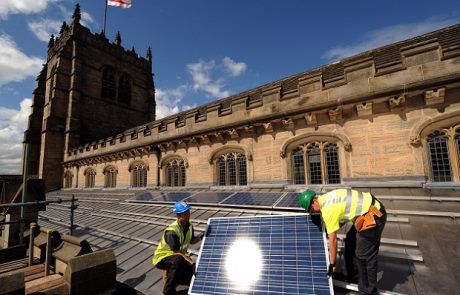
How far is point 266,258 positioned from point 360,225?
1.60 m

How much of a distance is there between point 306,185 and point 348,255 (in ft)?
18.9

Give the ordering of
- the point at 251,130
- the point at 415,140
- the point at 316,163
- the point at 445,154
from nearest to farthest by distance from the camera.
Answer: the point at 445,154 → the point at 415,140 → the point at 316,163 → the point at 251,130

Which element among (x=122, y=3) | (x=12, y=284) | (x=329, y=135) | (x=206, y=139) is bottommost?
(x=12, y=284)

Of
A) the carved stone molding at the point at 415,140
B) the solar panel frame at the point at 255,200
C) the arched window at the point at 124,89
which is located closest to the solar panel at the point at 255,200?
the solar panel frame at the point at 255,200

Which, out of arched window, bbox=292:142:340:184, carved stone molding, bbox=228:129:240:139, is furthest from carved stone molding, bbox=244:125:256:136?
arched window, bbox=292:142:340:184

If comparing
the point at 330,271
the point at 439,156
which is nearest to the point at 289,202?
the point at 330,271

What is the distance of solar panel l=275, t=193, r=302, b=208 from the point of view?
6.78 meters

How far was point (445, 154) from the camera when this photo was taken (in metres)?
7.65

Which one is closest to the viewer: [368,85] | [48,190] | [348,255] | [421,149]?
[348,255]

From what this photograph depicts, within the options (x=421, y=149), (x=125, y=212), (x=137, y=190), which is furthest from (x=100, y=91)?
(x=421, y=149)

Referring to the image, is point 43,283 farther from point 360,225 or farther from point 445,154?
point 445,154

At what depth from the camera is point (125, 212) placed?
10305 mm

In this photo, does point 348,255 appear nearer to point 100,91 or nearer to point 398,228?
point 398,228

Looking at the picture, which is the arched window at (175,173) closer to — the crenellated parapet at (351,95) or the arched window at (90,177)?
the crenellated parapet at (351,95)
